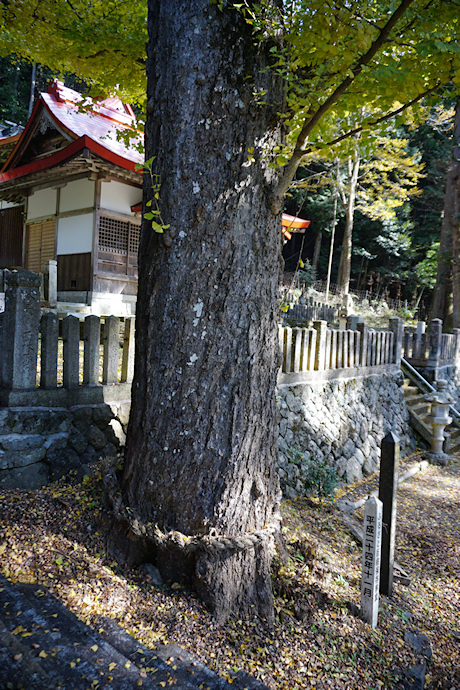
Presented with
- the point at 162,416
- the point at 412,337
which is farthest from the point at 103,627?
the point at 412,337

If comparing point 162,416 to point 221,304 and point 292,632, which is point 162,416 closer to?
point 221,304

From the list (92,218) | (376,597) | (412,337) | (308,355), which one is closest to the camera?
(376,597)

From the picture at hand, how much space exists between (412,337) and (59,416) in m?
11.8

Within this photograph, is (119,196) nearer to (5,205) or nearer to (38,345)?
(5,205)

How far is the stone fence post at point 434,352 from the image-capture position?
492 inches

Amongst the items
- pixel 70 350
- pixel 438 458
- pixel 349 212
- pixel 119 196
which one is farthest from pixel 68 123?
pixel 349 212

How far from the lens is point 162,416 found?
2721 mm

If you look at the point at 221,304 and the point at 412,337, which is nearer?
the point at 221,304

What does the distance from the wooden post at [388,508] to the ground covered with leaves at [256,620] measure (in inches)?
7.6

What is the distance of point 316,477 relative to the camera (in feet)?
19.8

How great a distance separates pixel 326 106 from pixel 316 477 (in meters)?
4.87

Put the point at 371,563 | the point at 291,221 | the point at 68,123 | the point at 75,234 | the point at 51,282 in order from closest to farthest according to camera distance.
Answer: the point at 371,563 → the point at 51,282 → the point at 68,123 → the point at 75,234 → the point at 291,221

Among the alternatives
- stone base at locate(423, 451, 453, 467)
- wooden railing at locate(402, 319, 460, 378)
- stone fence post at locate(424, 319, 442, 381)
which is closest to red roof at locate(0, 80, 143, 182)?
stone base at locate(423, 451, 453, 467)

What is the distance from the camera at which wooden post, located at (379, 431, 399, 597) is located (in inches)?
150
